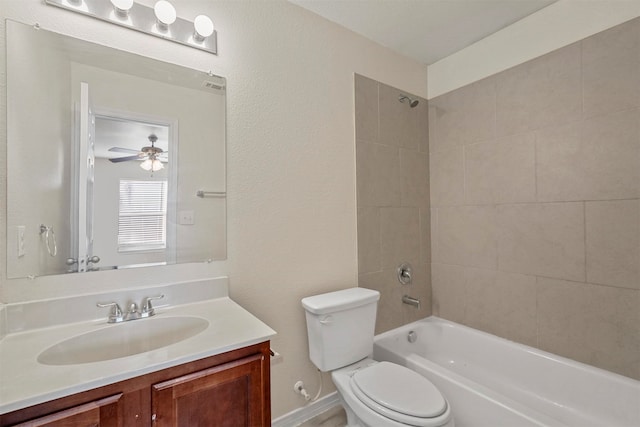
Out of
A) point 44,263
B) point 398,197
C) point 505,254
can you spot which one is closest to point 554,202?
point 505,254

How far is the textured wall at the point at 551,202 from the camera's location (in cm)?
152

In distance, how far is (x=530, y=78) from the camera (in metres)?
1.86

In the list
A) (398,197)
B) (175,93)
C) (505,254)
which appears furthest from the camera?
(398,197)

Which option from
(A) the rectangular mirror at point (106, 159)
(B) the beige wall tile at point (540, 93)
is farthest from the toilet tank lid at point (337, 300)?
(B) the beige wall tile at point (540, 93)

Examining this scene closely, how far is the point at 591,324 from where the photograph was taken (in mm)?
1624

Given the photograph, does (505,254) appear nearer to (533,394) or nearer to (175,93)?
(533,394)

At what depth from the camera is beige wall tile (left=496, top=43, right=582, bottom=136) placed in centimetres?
168

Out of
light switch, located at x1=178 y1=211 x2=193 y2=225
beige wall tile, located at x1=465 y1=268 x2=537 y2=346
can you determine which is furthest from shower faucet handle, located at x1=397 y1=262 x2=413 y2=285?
light switch, located at x1=178 y1=211 x2=193 y2=225

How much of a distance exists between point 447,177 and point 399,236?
632mm

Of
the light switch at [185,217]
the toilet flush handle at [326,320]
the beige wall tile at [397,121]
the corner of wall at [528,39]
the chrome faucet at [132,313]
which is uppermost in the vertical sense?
the corner of wall at [528,39]

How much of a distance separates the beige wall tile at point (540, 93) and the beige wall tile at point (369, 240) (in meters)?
1.05

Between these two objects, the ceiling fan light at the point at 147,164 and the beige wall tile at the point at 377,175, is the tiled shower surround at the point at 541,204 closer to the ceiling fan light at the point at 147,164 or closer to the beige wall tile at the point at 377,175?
the beige wall tile at the point at 377,175

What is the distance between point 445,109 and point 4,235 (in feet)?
8.76

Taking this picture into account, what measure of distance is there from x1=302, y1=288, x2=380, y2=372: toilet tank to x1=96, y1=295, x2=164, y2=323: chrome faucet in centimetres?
76
